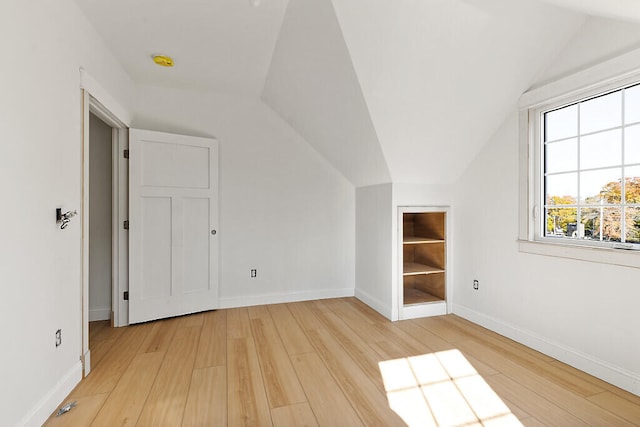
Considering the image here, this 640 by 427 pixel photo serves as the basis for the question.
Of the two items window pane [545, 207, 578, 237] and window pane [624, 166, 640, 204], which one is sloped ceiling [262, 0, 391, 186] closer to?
window pane [545, 207, 578, 237]

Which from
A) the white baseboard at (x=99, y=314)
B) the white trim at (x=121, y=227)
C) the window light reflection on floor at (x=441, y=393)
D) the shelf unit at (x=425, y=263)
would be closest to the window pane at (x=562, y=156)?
the shelf unit at (x=425, y=263)

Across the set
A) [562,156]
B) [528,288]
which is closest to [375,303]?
[528,288]

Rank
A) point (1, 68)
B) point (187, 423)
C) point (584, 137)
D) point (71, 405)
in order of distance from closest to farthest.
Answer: point (1, 68), point (187, 423), point (71, 405), point (584, 137)

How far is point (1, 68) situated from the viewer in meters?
1.29

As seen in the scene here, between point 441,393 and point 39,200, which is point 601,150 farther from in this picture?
point 39,200

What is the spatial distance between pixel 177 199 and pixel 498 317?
10.7 ft

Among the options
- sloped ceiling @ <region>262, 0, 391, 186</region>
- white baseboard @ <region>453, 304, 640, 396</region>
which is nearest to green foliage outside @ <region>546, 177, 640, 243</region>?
white baseboard @ <region>453, 304, 640, 396</region>

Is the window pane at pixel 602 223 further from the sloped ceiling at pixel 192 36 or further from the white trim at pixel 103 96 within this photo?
the white trim at pixel 103 96

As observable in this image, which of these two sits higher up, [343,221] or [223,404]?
[343,221]

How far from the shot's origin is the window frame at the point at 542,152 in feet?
6.04

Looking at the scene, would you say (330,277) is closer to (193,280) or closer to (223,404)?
(193,280)

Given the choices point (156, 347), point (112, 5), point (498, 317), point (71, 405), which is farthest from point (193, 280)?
point (498, 317)

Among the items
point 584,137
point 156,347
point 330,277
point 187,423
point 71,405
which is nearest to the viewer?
point 187,423

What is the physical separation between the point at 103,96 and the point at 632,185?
12.0 feet
